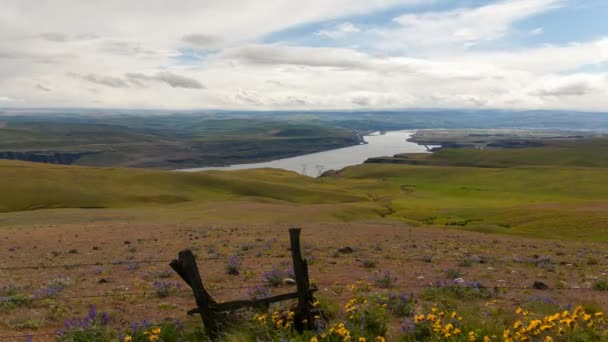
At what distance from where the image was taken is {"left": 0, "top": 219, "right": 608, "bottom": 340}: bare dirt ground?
39.7 feet

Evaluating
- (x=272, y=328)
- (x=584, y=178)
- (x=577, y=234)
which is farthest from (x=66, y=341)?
(x=584, y=178)

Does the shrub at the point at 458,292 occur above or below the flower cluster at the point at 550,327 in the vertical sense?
below

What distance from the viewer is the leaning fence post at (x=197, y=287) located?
810 centimetres

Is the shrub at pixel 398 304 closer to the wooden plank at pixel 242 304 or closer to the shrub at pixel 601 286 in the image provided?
the wooden plank at pixel 242 304

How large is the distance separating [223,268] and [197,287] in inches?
370

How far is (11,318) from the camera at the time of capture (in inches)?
422

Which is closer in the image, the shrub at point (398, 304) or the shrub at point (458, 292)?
the shrub at point (398, 304)

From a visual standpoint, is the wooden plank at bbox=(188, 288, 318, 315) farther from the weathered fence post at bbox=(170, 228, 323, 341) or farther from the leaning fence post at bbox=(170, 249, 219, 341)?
the leaning fence post at bbox=(170, 249, 219, 341)

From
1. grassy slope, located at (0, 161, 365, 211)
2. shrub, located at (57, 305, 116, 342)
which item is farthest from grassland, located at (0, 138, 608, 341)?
grassy slope, located at (0, 161, 365, 211)

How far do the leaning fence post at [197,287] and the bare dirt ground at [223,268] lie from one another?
2745 millimetres

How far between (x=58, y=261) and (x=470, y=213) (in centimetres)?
5041

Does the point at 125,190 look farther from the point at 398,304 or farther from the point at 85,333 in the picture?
the point at 398,304

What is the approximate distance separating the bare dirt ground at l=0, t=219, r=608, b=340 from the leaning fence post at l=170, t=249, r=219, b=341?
275 centimetres

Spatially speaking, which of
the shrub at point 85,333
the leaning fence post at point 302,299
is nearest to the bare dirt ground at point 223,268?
the shrub at point 85,333
